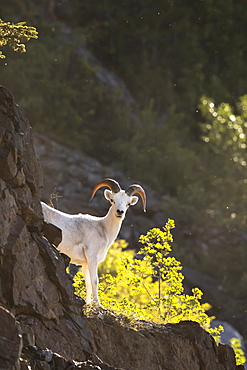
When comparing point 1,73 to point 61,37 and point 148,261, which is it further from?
point 148,261

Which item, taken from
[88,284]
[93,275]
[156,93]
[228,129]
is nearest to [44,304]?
[93,275]

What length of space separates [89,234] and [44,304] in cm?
364

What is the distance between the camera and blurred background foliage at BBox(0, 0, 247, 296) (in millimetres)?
53312

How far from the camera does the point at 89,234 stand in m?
16.0

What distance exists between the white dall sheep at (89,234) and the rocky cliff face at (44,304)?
57.0 inches

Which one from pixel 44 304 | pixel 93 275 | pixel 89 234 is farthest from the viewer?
pixel 89 234

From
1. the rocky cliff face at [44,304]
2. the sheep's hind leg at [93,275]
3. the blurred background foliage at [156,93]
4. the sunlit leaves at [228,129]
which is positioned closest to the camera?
the rocky cliff face at [44,304]

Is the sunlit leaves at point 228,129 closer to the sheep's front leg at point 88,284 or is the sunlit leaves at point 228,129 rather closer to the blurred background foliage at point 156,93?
the blurred background foliage at point 156,93

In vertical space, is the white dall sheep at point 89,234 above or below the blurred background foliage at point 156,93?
below

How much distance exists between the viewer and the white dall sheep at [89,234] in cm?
1566

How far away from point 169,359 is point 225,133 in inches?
1633

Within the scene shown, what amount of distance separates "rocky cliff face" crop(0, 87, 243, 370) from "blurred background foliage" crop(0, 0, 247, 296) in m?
34.9

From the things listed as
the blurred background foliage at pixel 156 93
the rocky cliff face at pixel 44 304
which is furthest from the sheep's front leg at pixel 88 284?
the blurred background foliage at pixel 156 93

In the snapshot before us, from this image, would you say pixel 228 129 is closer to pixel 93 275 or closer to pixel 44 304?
pixel 93 275
